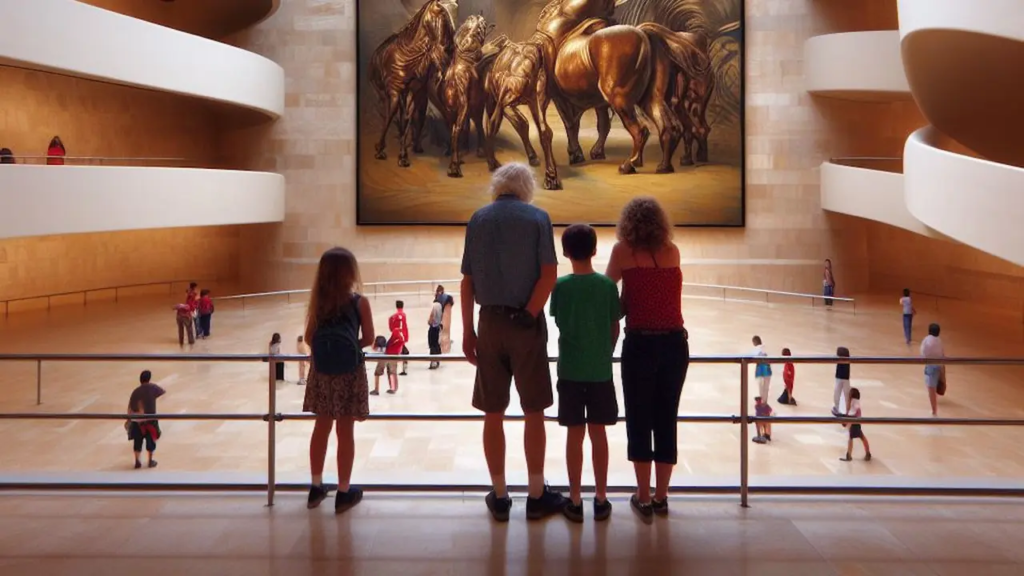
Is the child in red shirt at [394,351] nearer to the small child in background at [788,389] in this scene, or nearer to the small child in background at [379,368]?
the small child in background at [379,368]

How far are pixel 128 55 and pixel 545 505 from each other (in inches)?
618

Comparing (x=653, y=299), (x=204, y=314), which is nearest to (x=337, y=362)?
(x=653, y=299)

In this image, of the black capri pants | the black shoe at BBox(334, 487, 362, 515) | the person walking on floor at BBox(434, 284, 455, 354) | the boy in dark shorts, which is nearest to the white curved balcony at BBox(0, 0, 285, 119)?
the person walking on floor at BBox(434, 284, 455, 354)

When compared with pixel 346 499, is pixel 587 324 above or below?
above

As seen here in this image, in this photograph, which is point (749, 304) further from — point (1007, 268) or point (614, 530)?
point (614, 530)

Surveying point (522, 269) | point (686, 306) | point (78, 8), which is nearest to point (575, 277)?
point (522, 269)

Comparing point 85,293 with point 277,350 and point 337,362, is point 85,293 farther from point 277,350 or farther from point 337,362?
point 337,362

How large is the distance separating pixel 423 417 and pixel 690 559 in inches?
61.9

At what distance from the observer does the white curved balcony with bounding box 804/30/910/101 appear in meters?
21.5

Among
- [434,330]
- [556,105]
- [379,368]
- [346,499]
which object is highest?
[556,105]

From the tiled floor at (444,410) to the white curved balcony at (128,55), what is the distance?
4925 mm

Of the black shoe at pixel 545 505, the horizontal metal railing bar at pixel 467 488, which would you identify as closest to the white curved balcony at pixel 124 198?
the horizontal metal railing bar at pixel 467 488

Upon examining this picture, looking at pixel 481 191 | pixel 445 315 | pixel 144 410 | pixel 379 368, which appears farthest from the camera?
pixel 481 191

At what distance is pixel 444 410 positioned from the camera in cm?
1194
